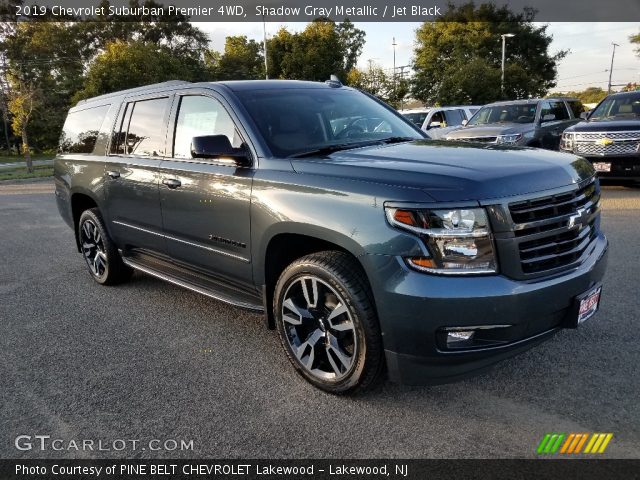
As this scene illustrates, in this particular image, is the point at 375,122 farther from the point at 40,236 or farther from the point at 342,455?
the point at 40,236

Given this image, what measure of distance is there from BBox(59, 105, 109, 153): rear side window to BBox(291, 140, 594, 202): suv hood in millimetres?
3082

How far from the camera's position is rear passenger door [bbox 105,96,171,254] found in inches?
170

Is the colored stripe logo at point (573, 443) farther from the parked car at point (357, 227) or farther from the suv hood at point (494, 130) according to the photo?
the suv hood at point (494, 130)

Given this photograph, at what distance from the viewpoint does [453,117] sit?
1622cm

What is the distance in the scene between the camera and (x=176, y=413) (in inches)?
118

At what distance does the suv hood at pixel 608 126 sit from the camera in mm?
9258

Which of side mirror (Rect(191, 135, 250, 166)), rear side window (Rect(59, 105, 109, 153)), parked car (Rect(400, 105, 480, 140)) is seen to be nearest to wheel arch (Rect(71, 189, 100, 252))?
rear side window (Rect(59, 105, 109, 153))

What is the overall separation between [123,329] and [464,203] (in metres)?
3.06

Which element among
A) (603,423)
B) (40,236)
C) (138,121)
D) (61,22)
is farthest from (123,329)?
(61,22)

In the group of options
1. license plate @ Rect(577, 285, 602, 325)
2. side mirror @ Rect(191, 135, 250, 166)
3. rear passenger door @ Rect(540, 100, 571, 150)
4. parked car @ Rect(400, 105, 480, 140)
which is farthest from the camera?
parked car @ Rect(400, 105, 480, 140)

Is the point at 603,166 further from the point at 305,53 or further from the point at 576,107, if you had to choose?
the point at 305,53

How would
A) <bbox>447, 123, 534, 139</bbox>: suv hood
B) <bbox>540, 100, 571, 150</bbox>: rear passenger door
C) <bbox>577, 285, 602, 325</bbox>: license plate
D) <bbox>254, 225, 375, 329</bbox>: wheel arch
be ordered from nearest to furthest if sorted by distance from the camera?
<bbox>577, 285, 602, 325</bbox>: license plate → <bbox>254, 225, 375, 329</bbox>: wheel arch → <bbox>447, 123, 534, 139</bbox>: suv hood → <bbox>540, 100, 571, 150</bbox>: rear passenger door

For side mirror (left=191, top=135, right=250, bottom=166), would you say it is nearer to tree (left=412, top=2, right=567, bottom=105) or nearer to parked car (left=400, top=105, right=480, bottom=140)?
parked car (left=400, top=105, right=480, bottom=140)

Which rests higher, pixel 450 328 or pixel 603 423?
pixel 450 328
